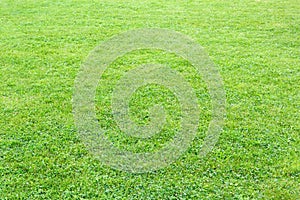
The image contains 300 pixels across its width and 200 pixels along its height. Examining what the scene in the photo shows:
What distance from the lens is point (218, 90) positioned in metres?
5.16

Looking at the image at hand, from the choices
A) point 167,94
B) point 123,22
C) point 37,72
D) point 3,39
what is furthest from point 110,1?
point 167,94

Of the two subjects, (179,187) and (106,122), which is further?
(106,122)

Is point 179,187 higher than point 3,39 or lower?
lower

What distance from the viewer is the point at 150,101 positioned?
16.1ft

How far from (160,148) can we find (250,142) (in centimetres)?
95

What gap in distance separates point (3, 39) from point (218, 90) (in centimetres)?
385

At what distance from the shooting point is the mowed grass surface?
365cm

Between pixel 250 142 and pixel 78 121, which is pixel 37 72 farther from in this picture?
pixel 250 142

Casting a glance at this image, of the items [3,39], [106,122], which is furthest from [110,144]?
[3,39]

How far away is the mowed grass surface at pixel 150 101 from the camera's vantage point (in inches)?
144

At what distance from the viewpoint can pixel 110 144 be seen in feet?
13.6

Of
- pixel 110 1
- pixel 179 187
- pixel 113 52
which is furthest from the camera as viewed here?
pixel 110 1

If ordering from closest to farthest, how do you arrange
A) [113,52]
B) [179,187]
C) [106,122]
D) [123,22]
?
[179,187]
[106,122]
[113,52]
[123,22]

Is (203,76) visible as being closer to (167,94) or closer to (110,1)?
(167,94)
